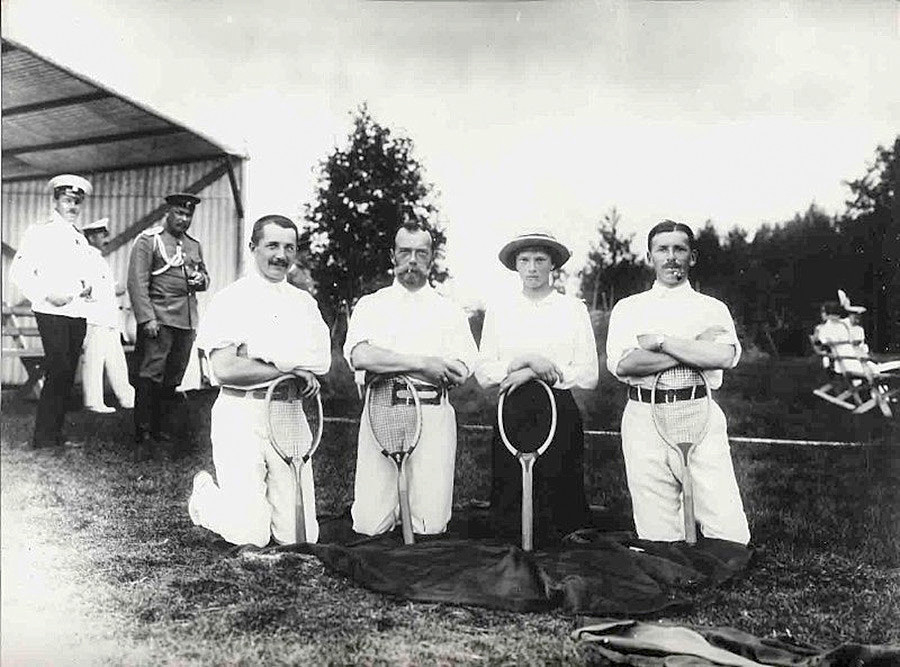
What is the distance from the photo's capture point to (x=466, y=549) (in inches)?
138

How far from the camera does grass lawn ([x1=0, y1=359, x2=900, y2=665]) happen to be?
3178 mm

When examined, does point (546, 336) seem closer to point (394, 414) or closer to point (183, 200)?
point (394, 414)

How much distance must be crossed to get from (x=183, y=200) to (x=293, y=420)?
3.40ft

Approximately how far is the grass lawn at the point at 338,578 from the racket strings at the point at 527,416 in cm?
17

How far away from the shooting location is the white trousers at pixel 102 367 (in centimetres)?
360

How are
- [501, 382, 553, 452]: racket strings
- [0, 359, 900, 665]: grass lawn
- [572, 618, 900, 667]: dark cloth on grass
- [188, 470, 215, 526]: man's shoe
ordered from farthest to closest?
[501, 382, 553, 452]: racket strings < [188, 470, 215, 526]: man's shoe < [0, 359, 900, 665]: grass lawn < [572, 618, 900, 667]: dark cloth on grass

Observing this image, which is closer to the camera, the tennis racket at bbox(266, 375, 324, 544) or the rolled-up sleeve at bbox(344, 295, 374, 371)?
the tennis racket at bbox(266, 375, 324, 544)

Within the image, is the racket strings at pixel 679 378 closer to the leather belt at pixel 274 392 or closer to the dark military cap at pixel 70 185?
the leather belt at pixel 274 392

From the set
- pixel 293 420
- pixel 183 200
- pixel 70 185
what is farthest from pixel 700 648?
pixel 70 185

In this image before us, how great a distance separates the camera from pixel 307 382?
3625mm

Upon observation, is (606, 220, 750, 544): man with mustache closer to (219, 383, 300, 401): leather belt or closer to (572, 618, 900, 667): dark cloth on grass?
(572, 618, 900, 667): dark cloth on grass

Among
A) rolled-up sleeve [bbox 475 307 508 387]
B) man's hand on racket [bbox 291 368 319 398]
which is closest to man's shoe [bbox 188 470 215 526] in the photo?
man's hand on racket [bbox 291 368 319 398]

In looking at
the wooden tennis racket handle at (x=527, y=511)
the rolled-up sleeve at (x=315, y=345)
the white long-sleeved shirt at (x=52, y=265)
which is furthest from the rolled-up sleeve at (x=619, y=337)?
the white long-sleeved shirt at (x=52, y=265)

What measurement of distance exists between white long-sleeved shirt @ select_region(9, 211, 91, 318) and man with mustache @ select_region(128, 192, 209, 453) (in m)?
0.21
